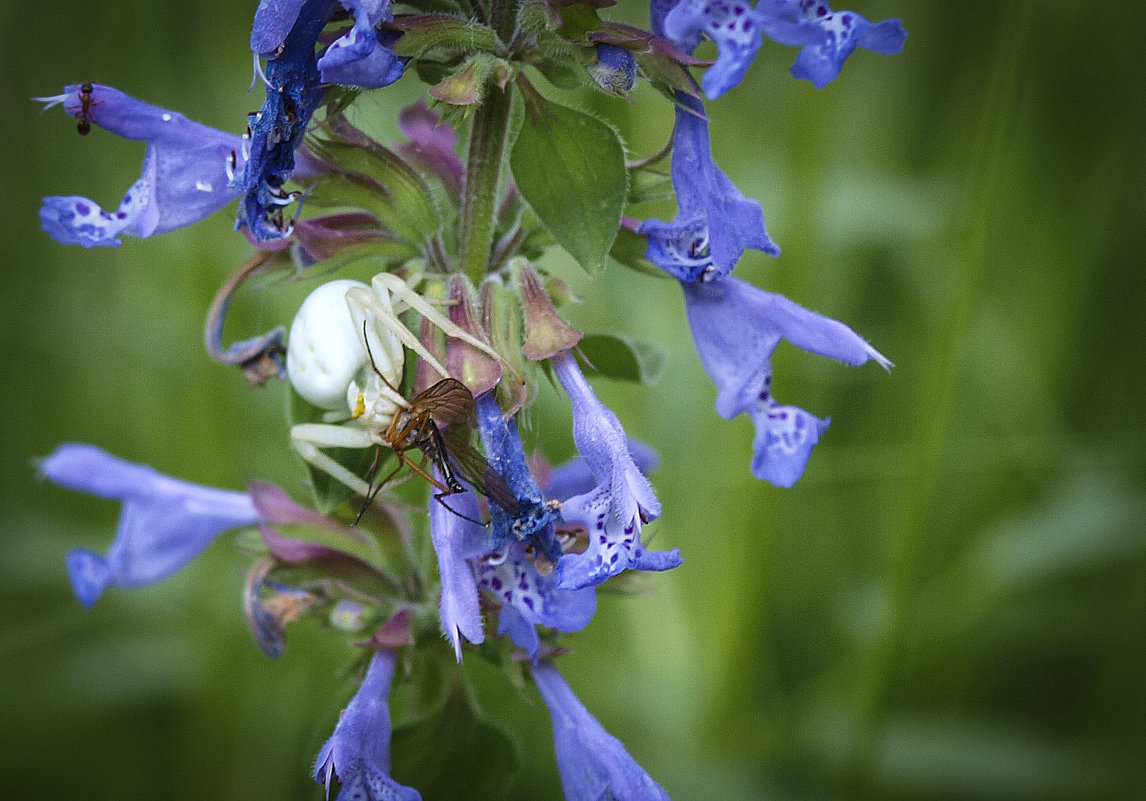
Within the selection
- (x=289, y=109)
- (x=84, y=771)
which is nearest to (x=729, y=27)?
(x=289, y=109)

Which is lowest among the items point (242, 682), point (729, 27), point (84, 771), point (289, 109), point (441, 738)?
point (84, 771)

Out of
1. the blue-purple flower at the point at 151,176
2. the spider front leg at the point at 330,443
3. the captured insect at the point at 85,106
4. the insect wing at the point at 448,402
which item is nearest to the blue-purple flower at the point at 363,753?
the spider front leg at the point at 330,443

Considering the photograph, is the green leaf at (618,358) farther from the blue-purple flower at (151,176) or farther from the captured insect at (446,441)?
the blue-purple flower at (151,176)

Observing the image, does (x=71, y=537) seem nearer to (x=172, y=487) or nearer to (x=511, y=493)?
(x=172, y=487)

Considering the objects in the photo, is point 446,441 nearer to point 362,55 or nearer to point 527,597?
point 527,597

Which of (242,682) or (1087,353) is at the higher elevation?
(1087,353)

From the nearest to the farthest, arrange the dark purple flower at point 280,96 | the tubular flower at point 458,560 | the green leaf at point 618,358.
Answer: the dark purple flower at point 280,96 < the tubular flower at point 458,560 < the green leaf at point 618,358

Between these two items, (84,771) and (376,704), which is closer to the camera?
(376,704)
